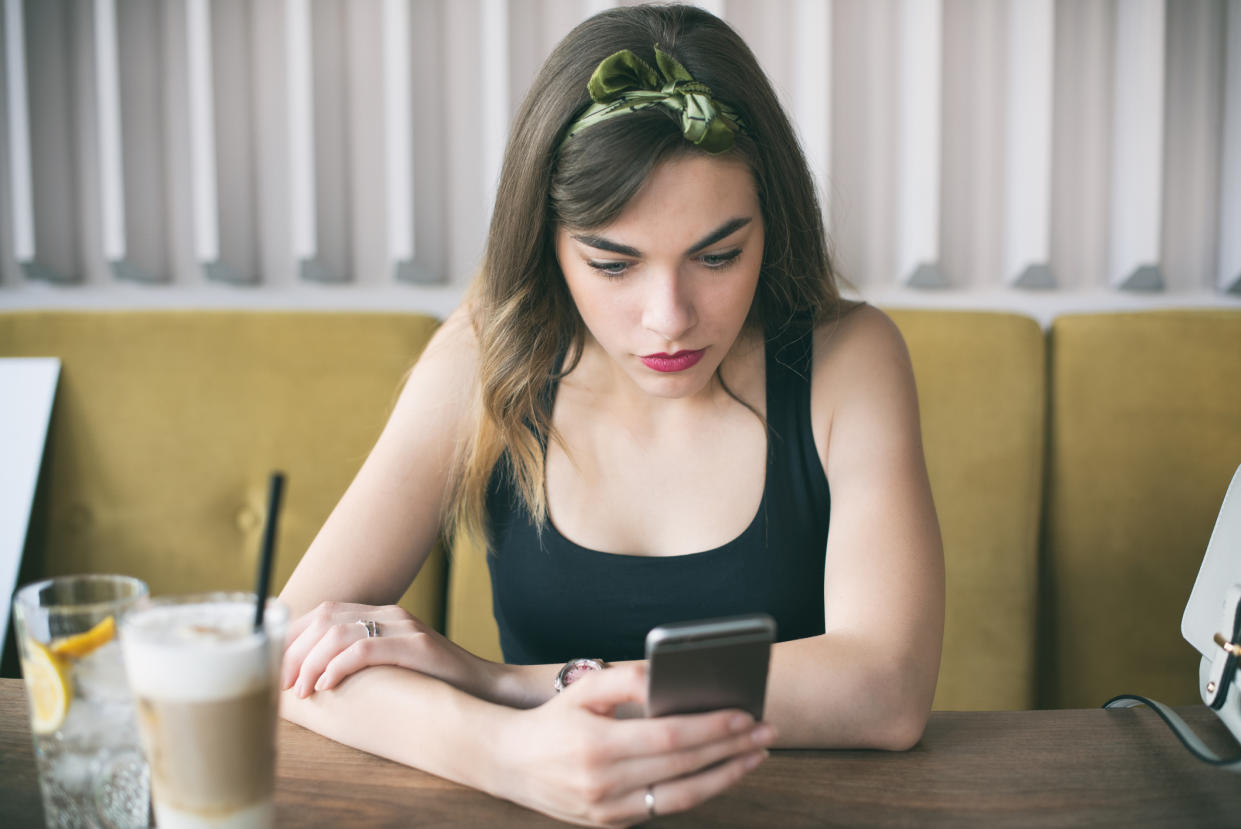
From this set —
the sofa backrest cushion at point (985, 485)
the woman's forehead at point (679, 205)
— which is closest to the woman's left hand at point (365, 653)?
the woman's forehead at point (679, 205)

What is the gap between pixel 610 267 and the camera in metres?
1.09

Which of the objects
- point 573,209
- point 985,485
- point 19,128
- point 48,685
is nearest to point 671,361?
point 573,209

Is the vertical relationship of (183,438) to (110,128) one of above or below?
below

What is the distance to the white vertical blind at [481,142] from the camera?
181 centimetres

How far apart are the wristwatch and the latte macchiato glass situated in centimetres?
35

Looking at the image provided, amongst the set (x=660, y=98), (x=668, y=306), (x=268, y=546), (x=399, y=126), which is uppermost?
(x=399, y=126)

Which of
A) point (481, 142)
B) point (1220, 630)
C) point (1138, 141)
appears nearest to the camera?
point (1220, 630)

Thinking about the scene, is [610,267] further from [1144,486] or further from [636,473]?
[1144,486]

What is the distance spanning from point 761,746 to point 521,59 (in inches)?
59.2

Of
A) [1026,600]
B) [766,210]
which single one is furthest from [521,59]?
[1026,600]

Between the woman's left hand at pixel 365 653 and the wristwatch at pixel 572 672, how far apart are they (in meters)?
0.05

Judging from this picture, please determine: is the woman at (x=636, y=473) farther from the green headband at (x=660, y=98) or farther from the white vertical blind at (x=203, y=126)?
the white vertical blind at (x=203, y=126)

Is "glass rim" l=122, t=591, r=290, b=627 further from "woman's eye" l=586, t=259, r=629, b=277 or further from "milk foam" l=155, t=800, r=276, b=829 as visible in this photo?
"woman's eye" l=586, t=259, r=629, b=277

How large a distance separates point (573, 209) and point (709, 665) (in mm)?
581
